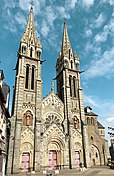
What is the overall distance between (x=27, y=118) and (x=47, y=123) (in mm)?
4059

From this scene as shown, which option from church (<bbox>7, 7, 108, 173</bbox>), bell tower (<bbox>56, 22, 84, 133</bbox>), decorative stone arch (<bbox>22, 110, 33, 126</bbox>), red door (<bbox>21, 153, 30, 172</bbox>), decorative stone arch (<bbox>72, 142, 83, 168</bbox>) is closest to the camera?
red door (<bbox>21, 153, 30, 172</bbox>)

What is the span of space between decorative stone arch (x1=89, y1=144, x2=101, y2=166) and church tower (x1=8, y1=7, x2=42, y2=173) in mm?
12510

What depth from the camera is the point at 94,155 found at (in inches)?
1252

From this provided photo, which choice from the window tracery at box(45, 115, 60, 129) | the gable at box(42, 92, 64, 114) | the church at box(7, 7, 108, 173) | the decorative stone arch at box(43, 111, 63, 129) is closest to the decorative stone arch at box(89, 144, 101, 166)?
the church at box(7, 7, 108, 173)

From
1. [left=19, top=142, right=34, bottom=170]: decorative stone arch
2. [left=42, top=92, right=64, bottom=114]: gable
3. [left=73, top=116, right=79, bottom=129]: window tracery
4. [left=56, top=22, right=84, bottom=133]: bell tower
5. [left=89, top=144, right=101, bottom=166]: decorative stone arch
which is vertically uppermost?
[left=56, top=22, right=84, bottom=133]: bell tower

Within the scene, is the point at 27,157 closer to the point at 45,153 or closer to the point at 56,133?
the point at 45,153

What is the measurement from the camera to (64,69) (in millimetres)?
A: 35250

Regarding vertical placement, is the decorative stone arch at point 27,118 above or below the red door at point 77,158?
above

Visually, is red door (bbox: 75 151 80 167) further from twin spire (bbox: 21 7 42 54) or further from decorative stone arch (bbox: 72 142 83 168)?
twin spire (bbox: 21 7 42 54)

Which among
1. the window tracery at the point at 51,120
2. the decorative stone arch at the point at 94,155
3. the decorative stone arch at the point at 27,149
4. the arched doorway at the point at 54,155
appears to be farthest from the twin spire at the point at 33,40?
the decorative stone arch at the point at 94,155

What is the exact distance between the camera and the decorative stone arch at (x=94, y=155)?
3115cm

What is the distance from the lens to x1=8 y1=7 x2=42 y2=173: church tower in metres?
23.9

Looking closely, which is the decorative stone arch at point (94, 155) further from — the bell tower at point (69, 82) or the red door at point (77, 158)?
the bell tower at point (69, 82)

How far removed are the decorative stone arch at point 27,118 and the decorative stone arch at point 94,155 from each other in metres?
14.3
